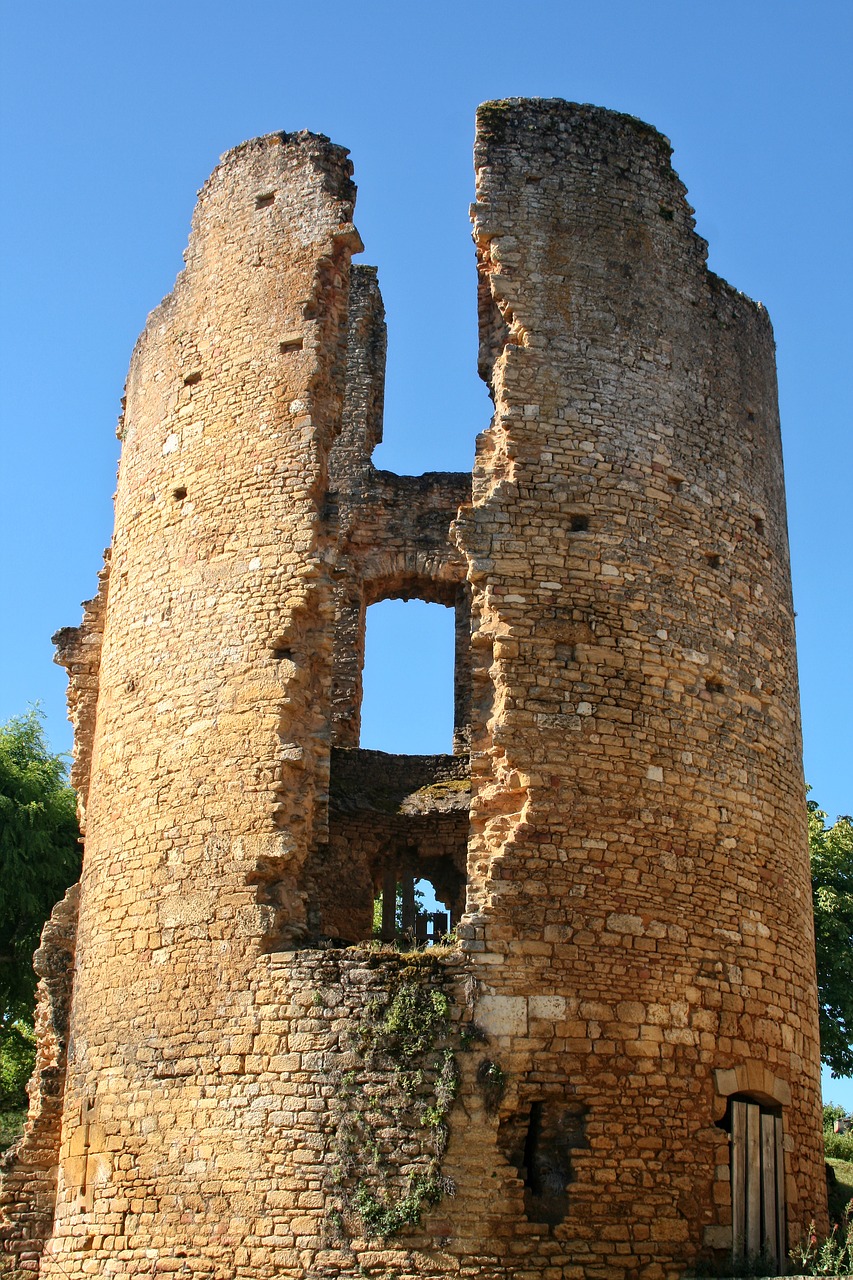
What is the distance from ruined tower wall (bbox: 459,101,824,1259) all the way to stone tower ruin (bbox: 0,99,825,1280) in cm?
3

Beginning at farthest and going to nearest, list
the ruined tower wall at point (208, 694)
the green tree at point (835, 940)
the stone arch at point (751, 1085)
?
the green tree at point (835, 940) < the ruined tower wall at point (208, 694) < the stone arch at point (751, 1085)

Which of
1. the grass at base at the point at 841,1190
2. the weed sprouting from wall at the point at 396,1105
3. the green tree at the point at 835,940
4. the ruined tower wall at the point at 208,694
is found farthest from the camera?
the green tree at the point at 835,940

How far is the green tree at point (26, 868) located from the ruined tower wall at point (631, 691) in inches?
425

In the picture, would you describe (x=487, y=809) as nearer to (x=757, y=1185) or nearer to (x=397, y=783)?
(x=757, y=1185)

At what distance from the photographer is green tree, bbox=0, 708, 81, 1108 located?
66.7 feet

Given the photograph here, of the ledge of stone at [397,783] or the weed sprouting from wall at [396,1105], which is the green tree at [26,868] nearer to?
the ledge of stone at [397,783]

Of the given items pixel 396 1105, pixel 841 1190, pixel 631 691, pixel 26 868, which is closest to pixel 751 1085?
pixel 396 1105

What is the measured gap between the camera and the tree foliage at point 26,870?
2031cm

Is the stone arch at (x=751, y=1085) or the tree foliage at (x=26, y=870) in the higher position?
the tree foliage at (x=26, y=870)

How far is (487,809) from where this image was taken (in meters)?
11.1

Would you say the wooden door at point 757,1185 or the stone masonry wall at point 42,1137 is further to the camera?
the stone masonry wall at point 42,1137

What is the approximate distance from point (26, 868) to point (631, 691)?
11.3 m

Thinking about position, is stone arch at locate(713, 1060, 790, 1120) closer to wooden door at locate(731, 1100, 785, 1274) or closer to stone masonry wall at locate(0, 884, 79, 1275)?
wooden door at locate(731, 1100, 785, 1274)

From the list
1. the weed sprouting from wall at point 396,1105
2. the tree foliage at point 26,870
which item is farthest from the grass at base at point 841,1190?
the tree foliage at point 26,870
